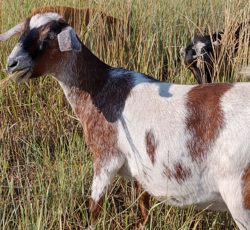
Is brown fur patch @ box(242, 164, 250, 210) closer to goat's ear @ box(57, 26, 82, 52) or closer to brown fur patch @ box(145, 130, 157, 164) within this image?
brown fur patch @ box(145, 130, 157, 164)

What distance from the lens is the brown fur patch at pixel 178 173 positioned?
248cm

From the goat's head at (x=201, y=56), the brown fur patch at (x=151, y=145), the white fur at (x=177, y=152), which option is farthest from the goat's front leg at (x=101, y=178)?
the goat's head at (x=201, y=56)

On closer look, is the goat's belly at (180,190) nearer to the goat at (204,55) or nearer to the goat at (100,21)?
the goat at (204,55)

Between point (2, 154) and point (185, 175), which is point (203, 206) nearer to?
point (185, 175)

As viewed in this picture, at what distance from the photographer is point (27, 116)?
3.83 metres

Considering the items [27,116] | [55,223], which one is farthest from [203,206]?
[27,116]

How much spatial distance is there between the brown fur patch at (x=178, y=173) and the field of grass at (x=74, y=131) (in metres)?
0.13

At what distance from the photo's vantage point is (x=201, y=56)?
411cm

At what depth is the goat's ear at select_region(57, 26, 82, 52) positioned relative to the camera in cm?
264

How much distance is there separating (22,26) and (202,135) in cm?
110

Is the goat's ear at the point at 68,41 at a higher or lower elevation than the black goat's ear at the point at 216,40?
higher

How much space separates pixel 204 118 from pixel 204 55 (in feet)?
6.08

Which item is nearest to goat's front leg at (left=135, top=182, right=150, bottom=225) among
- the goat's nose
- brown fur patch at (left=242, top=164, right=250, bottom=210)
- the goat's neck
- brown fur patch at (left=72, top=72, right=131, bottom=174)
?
brown fur patch at (left=72, top=72, right=131, bottom=174)

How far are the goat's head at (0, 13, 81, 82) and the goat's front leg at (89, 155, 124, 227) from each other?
0.51 meters
